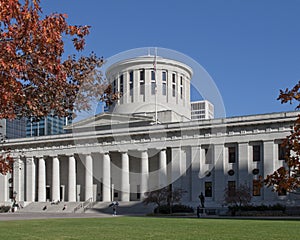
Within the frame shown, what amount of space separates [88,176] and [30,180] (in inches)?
478

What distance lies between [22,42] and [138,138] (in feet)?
221

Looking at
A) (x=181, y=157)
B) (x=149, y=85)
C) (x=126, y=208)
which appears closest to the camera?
(x=126, y=208)

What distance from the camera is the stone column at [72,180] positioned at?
8325 cm

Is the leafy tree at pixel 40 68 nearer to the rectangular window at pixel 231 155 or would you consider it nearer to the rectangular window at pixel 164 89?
the rectangular window at pixel 231 155

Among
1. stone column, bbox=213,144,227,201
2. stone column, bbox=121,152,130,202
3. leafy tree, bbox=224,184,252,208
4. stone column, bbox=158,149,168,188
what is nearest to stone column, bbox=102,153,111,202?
stone column, bbox=121,152,130,202

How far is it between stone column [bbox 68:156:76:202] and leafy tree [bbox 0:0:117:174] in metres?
70.1

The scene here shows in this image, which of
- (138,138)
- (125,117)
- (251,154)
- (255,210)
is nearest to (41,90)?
(255,210)

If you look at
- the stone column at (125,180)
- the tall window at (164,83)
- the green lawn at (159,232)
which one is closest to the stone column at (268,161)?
the stone column at (125,180)

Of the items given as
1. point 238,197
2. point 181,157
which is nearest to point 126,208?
point 181,157

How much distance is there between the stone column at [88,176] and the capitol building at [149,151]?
6.4 inches

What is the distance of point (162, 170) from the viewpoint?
2953 inches

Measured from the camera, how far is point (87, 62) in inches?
560

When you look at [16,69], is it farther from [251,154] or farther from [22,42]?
[251,154]

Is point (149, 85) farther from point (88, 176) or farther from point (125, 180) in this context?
point (125, 180)
